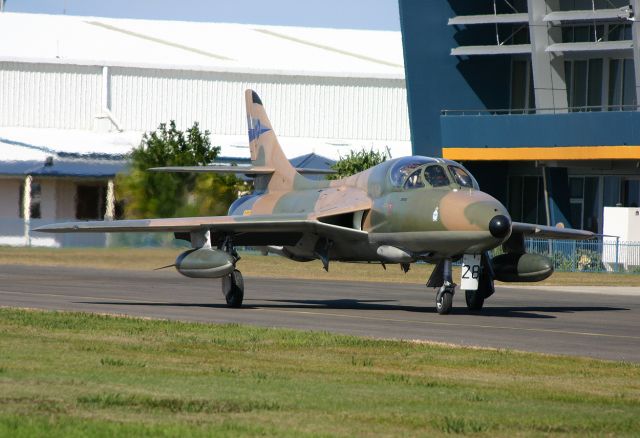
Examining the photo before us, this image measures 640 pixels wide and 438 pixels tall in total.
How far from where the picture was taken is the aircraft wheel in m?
24.0

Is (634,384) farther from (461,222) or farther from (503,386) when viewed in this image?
(461,222)

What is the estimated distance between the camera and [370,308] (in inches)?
995

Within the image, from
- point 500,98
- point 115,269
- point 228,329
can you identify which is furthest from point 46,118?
point 228,329

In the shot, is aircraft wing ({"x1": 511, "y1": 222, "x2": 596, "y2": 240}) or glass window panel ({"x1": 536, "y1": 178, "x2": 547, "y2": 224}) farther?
Answer: glass window panel ({"x1": 536, "y1": 178, "x2": 547, "y2": 224})

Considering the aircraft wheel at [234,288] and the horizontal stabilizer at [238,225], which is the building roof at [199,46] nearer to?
the horizontal stabilizer at [238,225]

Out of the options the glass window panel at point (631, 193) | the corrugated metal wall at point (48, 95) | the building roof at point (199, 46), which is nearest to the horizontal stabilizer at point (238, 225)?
the glass window panel at point (631, 193)

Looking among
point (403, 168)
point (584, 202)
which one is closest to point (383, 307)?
point (403, 168)

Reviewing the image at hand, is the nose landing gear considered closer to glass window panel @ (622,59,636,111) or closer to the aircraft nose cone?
the aircraft nose cone

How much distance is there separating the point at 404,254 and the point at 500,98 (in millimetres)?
34512

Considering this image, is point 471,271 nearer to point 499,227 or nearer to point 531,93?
point 499,227

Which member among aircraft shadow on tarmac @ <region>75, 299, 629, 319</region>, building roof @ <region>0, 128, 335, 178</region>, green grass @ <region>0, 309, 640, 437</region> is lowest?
aircraft shadow on tarmac @ <region>75, 299, 629, 319</region>

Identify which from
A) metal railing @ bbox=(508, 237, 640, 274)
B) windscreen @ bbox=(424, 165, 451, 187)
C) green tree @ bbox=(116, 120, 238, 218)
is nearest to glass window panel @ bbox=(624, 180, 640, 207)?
metal railing @ bbox=(508, 237, 640, 274)

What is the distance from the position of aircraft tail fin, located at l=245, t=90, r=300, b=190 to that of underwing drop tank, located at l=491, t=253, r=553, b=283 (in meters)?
5.55

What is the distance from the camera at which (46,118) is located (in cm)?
7169
